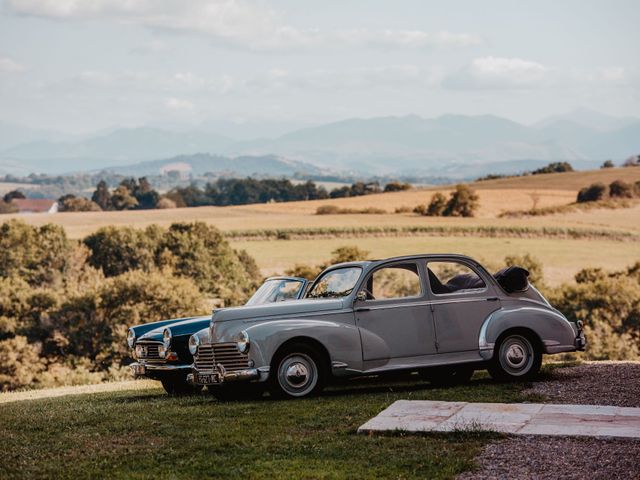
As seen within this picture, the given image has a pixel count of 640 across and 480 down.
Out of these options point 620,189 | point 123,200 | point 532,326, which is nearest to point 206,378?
point 532,326

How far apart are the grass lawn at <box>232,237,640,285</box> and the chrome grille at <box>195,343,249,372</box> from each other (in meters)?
52.4

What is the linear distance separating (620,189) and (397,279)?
92420 millimetres

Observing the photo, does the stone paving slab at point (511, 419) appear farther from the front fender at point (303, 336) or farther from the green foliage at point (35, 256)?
the green foliage at point (35, 256)

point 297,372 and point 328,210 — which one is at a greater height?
point 328,210

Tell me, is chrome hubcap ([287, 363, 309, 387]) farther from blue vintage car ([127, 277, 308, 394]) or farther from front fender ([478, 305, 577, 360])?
front fender ([478, 305, 577, 360])

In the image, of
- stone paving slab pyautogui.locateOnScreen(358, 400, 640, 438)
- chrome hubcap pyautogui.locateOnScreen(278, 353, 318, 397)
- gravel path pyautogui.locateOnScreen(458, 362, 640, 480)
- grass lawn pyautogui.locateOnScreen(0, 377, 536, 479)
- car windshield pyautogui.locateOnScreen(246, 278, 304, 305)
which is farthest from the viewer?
car windshield pyautogui.locateOnScreen(246, 278, 304, 305)

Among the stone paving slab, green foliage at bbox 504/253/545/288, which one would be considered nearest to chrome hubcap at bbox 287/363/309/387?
the stone paving slab

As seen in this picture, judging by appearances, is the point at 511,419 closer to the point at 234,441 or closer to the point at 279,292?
the point at 234,441

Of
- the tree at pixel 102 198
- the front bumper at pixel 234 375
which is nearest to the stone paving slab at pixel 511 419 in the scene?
the front bumper at pixel 234 375

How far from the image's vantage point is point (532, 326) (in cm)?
1423

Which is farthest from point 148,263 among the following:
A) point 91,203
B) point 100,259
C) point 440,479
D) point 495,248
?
point 91,203

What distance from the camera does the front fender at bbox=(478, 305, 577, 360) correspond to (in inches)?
552

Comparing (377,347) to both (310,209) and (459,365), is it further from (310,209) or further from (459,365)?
(310,209)

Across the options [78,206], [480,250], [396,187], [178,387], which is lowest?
[480,250]
